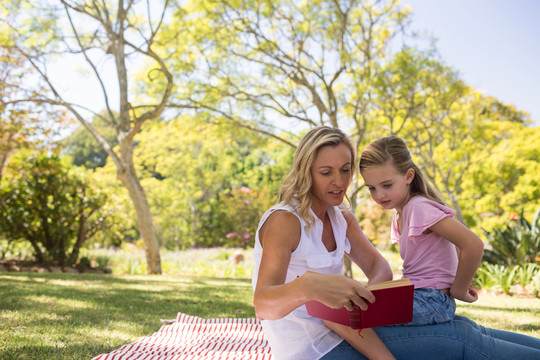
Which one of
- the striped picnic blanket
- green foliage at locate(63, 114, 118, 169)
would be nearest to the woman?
the striped picnic blanket

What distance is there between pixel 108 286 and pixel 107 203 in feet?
20.4

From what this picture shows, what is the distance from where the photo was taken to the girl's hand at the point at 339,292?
1446mm

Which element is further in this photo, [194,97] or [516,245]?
[194,97]

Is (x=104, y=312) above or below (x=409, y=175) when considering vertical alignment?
below

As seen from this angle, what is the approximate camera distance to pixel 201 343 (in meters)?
3.49

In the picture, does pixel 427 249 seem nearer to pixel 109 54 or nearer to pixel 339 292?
pixel 339 292

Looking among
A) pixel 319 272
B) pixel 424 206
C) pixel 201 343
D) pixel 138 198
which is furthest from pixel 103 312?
pixel 138 198

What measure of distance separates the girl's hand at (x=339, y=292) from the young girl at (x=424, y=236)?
28.8 inches

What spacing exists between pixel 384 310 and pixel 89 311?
388 cm

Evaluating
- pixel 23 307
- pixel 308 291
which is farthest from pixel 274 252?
pixel 23 307

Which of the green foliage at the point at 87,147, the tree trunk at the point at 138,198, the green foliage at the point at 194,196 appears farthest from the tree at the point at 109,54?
the green foliage at the point at 87,147

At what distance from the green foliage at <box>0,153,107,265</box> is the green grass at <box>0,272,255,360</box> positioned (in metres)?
4.44

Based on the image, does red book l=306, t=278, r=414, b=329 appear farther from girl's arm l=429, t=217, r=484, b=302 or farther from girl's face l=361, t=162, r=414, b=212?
girl's face l=361, t=162, r=414, b=212

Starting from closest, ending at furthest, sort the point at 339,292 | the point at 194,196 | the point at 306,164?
the point at 339,292
the point at 306,164
the point at 194,196
